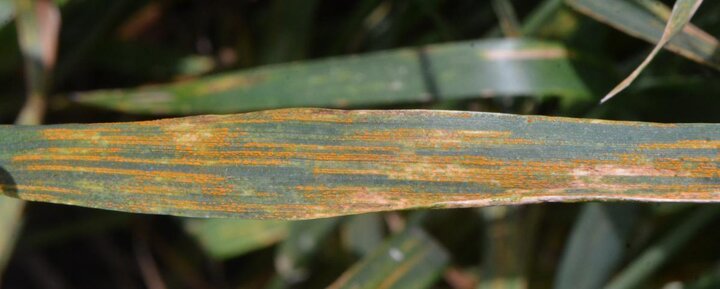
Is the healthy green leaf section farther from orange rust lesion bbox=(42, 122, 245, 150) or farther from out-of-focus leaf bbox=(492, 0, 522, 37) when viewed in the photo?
out-of-focus leaf bbox=(492, 0, 522, 37)

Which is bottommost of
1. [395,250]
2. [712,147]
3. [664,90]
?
[395,250]

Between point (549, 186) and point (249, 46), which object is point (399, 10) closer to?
point (249, 46)

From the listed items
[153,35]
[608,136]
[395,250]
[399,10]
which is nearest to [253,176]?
[608,136]

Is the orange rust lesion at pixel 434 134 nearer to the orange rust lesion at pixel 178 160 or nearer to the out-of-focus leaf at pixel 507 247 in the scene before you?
the orange rust lesion at pixel 178 160

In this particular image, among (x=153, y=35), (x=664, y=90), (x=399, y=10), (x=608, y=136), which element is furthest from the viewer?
(x=153, y=35)

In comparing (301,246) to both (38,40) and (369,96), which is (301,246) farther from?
(38,40)

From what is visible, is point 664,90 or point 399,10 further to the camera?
point 399,10

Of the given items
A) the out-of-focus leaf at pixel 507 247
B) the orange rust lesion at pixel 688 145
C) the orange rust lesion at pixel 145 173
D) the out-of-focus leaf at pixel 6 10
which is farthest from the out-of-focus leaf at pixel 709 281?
the out-of-focus leaf at pixel 6 10
